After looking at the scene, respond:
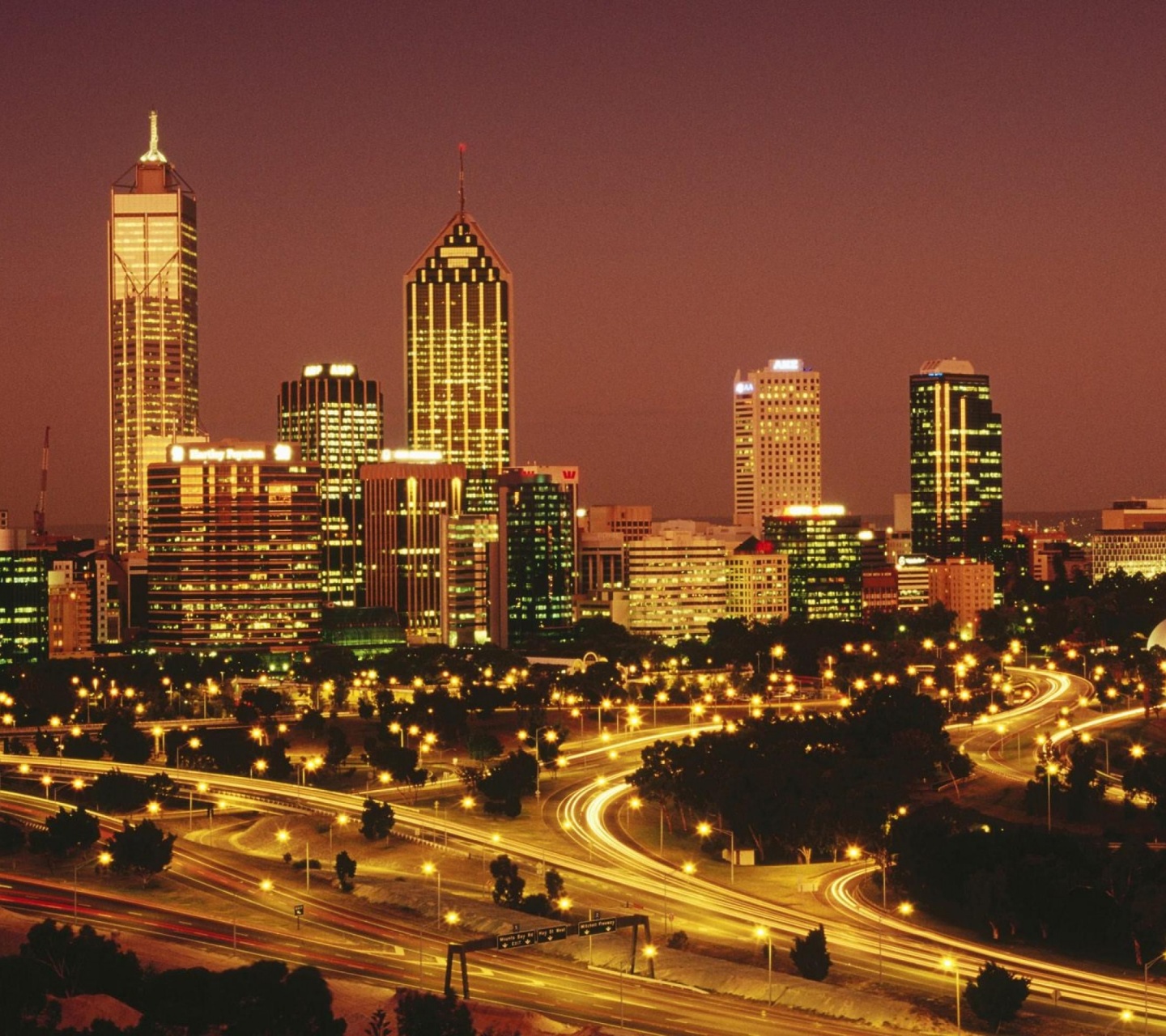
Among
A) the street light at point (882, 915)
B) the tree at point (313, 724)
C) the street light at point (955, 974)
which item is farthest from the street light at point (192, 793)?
the street light at point (955, 974)

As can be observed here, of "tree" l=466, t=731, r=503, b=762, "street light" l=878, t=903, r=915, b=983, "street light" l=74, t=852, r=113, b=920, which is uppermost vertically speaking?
"tree" l=466, t=731, r=503, b=762

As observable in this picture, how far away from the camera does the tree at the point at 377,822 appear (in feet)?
349

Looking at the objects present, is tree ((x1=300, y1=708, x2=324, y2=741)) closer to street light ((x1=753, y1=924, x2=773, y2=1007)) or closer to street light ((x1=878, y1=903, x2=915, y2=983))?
street light ((x1=878, y1=903, x2=915, y2=983))

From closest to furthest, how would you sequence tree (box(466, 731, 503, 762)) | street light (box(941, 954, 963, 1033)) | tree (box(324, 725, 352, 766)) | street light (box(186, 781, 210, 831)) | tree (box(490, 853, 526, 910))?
street light (box(941, 954, 963, 1033))
tree (box(490, 853, 526, 910))
street light (box(186, 781, 210, 831))
tree (box(324, 725, 352, 766))
tree (box(466, 731, 503, 762))

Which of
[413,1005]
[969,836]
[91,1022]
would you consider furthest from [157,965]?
[969,836]

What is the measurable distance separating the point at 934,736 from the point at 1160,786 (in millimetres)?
19643

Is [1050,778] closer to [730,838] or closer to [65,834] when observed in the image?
[730,838]

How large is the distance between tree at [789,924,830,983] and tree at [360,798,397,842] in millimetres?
33743

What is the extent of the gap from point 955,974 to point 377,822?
3980 cm

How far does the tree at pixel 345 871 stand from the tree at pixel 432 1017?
970 inches

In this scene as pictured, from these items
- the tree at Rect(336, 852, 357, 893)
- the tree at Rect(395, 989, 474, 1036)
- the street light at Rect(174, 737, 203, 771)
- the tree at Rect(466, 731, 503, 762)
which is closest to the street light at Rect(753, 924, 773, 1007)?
the tree at Rect(395, 989, 474, 1036)

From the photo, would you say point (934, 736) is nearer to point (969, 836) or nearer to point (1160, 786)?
point (1160, 786)

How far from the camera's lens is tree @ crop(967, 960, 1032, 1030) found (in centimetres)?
7088

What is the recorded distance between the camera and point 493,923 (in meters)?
86.3
